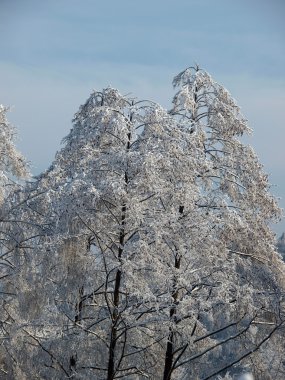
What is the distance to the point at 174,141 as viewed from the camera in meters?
7.78

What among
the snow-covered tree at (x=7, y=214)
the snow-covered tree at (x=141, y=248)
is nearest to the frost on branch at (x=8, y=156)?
the snow-covered tree at (x=7, y=214)

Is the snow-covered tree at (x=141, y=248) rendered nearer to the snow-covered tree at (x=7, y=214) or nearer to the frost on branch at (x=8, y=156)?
the snow-covered tree at (x=7, y=214)

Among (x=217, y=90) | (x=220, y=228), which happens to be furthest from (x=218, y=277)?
(x=217, y=90)

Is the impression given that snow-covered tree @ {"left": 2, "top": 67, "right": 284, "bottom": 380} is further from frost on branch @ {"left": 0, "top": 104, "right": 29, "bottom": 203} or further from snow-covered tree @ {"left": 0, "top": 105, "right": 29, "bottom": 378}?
frost on branch @ {"left": 0, "top": 104, "right": 29, "bottom": 203}

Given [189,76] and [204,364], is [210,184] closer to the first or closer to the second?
[189,76]

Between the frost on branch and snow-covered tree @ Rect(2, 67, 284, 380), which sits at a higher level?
the frost on branch

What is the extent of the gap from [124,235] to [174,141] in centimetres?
164

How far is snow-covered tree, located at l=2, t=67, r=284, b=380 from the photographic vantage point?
24.6ft

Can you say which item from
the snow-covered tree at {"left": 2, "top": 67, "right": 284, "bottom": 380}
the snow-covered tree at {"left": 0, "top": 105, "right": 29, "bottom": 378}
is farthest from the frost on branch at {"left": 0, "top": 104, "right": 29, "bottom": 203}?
the snow-covered tree at {"left": 2, "top": 67, "right": 284, "bottom": 380}

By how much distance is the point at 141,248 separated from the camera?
24.5 ft

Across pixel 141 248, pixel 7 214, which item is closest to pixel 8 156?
pixel 7 214

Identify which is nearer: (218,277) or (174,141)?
(174,141)

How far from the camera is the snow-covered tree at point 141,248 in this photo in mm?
7512

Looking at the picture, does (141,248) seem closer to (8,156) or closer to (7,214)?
(7,214)
